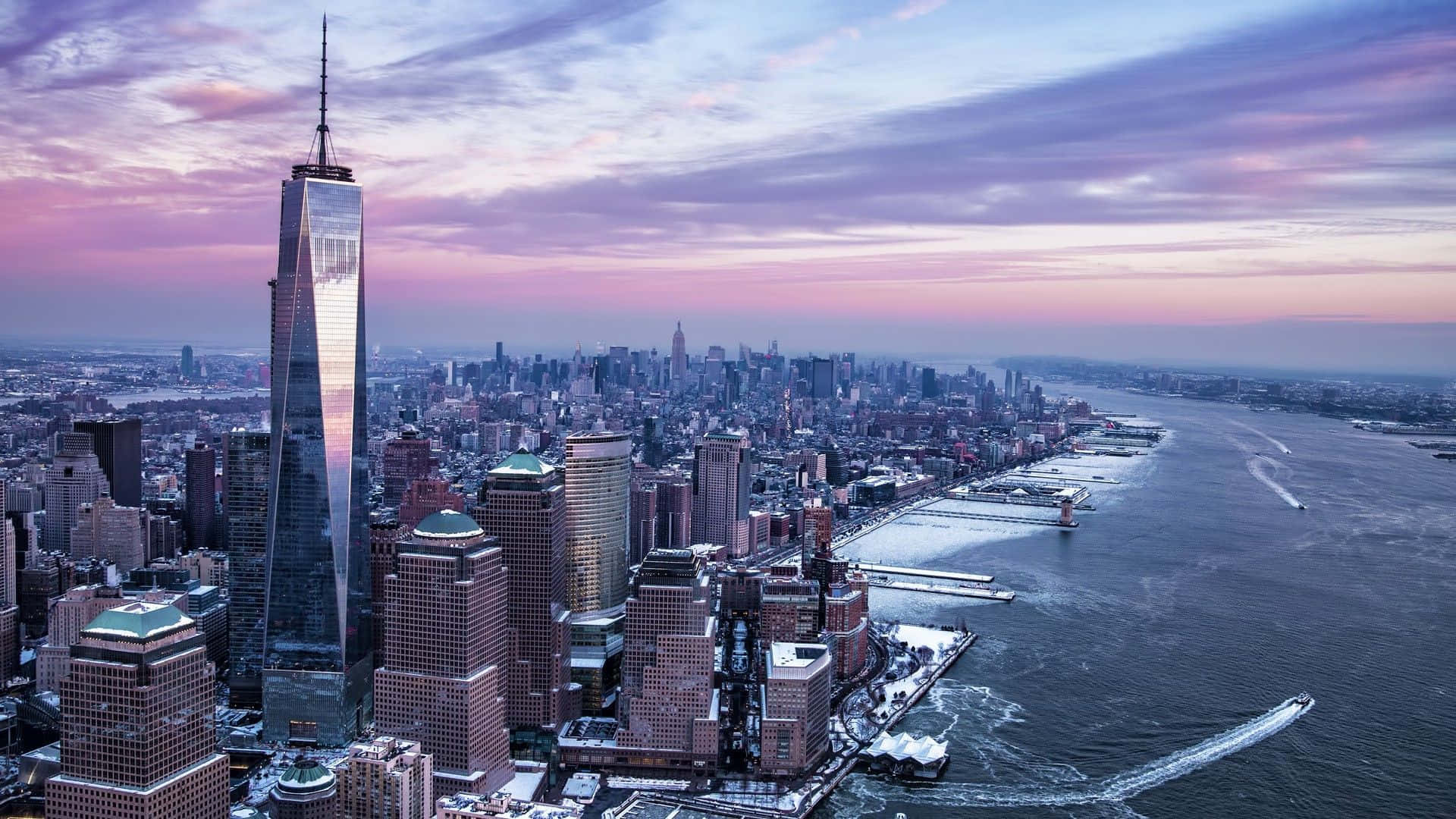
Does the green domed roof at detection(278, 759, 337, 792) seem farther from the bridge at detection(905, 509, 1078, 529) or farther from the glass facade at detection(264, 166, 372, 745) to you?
the bridge at detection(905, 509, 1078, 529)

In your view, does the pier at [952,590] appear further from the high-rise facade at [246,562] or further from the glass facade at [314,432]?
the high-rise facade at [246,562]

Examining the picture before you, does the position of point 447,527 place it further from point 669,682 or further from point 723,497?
point 723,497

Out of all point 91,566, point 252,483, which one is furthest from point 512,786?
point 91,566

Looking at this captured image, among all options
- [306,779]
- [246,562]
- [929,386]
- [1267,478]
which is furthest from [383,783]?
[929,386]

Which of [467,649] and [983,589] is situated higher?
[467,649]

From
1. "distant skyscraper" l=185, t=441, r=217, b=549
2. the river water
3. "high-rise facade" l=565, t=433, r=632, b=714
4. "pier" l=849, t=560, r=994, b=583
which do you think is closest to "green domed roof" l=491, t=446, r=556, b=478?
"high-rise facade" l=565, t=433, r=632, b=714

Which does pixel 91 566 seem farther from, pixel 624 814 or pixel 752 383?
pixel 752 383
